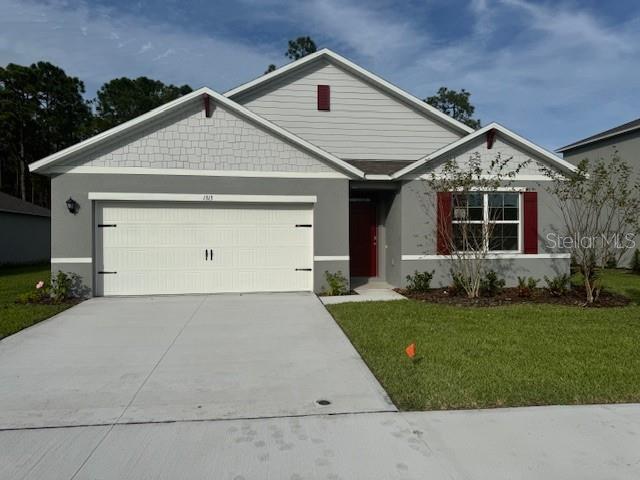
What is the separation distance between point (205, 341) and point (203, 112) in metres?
5.91

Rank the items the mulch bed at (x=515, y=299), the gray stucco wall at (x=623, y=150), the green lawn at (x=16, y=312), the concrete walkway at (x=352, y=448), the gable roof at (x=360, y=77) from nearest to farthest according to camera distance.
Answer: the concrete walkway at (x=352, y=448) → the green lawn at (x=16, y=312) → the mulch bed at (x=515, y=299) → the gable roof at (x=360, y=77) → the gray stucco wall at (x=623, y=150)

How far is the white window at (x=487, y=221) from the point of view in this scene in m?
10.7

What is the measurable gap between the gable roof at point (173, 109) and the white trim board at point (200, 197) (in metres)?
0.97

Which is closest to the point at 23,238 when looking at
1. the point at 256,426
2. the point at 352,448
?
→ the point at 256,426

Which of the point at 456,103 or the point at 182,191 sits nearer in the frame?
the point at 182,191

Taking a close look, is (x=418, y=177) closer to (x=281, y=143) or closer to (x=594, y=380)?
(x=281, y=143)

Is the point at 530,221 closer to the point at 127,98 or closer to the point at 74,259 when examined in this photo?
the point at 74,259

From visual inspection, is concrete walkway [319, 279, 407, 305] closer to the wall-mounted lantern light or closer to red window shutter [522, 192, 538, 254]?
red window shutter [522, 192, 538, 254]

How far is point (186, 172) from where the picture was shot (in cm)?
1041

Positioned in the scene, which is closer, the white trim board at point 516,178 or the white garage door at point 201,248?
the white garage door at point 201,248

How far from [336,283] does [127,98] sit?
39931mm

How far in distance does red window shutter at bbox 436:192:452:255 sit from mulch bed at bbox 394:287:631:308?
102 cm

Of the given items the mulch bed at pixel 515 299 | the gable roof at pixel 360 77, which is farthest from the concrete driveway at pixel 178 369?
the gable roof at pixel 360 77

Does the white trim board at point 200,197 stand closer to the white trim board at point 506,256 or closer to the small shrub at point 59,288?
the small shrub at point 59,288
